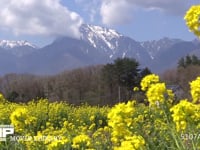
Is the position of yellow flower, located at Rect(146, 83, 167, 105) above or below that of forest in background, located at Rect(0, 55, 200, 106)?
below

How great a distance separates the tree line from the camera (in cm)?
3122

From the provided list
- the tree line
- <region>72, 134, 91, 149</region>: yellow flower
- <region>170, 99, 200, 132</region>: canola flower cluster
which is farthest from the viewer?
the tree line

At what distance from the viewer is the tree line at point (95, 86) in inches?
1229

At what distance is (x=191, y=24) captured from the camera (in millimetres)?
2951

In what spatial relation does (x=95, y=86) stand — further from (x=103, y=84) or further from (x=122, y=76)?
(x=122, y=76)

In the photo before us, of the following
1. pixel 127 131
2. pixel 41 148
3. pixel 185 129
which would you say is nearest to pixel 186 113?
pixel 185 129

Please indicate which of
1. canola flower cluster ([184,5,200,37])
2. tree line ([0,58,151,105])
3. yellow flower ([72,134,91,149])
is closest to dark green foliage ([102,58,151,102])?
tree line ([0,58,151,105])

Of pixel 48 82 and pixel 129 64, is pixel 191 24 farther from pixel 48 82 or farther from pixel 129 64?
pixel 48 82

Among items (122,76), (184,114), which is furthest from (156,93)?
(122,76)

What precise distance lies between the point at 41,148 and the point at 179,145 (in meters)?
1.48

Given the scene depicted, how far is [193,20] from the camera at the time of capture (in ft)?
9.70

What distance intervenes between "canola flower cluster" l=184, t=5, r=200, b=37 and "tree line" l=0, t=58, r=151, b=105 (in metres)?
21.4

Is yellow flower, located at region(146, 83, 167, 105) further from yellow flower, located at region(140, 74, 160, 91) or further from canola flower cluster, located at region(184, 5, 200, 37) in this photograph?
canola flower cluster, located at region(184, 5, 200, 37)

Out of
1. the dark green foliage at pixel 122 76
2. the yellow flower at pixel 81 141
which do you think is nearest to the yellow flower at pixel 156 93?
the yellow flower at pixel 81 141
